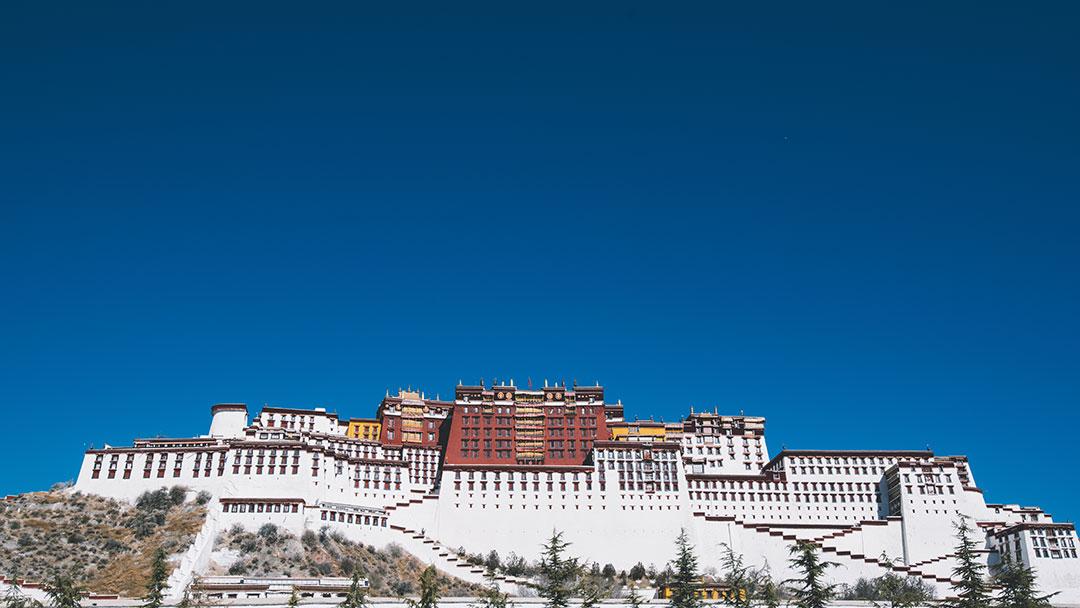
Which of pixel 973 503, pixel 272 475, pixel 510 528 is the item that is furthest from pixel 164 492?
pixel 973 503

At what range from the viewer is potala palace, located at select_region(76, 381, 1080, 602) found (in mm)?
102875

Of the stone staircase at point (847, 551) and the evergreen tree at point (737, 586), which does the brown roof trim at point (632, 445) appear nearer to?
the stone staircase at point (847, 551)

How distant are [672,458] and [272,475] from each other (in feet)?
153

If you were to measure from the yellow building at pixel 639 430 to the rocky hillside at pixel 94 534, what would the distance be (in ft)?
181

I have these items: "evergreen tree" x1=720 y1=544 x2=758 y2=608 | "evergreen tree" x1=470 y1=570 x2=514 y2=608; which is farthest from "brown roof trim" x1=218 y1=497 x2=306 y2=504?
"evergreen tree" x1=720 y1=544 x2=758 y2=608

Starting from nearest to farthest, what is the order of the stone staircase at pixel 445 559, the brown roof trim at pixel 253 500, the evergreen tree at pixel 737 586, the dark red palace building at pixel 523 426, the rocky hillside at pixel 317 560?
1. the evergreen tree at pixel 737 586
2. the rocky hillside at pixel 317 560
3. the stone staircase at pixel 445 559
4. the brown roof trim at pixel 253 500
5. the dark red palace building at pixel 523 426

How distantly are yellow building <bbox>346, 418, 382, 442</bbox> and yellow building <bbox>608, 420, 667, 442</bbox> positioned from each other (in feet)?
105

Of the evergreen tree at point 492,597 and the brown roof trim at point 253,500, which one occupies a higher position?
the brown roof trim at point 253,500

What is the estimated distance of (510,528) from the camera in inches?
4326

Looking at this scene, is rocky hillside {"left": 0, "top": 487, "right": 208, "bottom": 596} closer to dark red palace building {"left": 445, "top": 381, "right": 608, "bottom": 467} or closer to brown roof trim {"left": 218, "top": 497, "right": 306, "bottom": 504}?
brown roof trim {"left": 218, "top": 497, "right": 306, "bottom": 504}

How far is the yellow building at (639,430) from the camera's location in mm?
131250

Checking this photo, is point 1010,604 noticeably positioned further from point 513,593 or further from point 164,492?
point 164,492

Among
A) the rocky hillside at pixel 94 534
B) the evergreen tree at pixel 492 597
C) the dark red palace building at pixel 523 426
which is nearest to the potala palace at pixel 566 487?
the dark red palace building at pixel 523 426

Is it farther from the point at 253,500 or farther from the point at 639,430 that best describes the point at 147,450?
the point at 639,430
